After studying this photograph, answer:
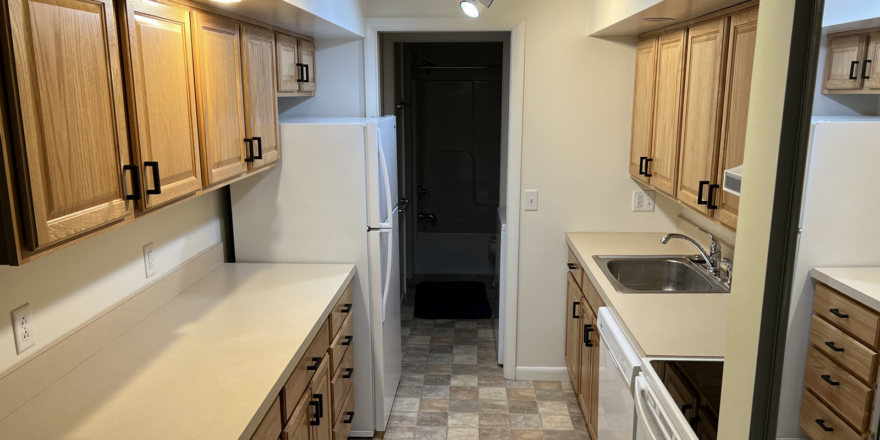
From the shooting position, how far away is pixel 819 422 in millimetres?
855

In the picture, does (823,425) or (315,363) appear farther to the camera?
(315,363)

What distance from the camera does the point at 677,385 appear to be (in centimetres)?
170

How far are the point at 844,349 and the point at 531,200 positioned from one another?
8.86 ft

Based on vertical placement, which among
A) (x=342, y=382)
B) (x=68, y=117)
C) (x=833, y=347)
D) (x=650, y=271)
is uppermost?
(x=68, y=117)

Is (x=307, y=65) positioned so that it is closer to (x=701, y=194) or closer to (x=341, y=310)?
(x=341, y=310)

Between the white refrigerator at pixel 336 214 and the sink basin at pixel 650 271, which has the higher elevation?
the white refrigerator at pixel 336 214

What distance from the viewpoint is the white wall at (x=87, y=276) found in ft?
5.12

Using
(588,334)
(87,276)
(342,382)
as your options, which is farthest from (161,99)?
(588,334)

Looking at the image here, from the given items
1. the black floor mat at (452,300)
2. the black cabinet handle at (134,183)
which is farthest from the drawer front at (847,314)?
the black floor mat at (452,300)

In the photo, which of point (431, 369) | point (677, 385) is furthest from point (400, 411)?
point (677, 385)

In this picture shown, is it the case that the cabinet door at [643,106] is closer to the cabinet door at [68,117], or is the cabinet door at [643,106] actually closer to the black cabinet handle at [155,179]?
the black cabinet handle at [155,179]

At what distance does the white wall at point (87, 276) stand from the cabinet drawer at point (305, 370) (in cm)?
64

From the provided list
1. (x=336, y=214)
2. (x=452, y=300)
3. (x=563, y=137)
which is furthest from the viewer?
(x=452, y=300)

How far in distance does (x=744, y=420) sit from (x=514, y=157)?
2.50 metres
